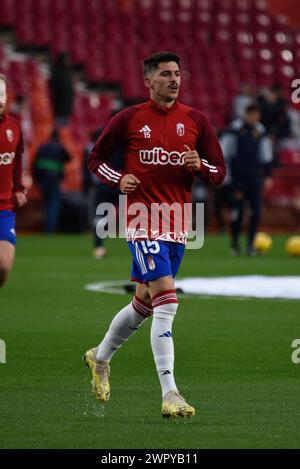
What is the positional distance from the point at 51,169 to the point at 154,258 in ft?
68.2

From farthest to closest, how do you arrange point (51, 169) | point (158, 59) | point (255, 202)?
1. point (51, 169)
2. point (255, 202)
3. point (158, 59)

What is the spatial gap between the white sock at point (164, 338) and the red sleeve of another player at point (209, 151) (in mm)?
903

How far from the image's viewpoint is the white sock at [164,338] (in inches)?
308

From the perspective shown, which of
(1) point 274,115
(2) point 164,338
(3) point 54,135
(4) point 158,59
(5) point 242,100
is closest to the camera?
(2) point 164,338

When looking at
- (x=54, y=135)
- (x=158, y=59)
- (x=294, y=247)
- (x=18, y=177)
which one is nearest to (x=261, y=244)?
(x=294, y=247)

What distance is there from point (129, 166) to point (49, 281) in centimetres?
938

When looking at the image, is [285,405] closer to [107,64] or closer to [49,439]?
[49,439]

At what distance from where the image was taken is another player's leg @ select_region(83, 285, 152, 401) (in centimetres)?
834

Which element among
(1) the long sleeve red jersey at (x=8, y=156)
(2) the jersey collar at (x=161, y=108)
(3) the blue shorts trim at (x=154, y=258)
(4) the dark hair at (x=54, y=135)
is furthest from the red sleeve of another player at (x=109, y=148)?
(4) the dark hair at (x=54, y=135)

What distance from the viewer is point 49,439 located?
272 inches

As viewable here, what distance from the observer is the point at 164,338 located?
26.1ft

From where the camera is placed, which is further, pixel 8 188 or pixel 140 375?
pixel 8 188

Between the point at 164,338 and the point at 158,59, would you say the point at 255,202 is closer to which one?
the point at 158,59

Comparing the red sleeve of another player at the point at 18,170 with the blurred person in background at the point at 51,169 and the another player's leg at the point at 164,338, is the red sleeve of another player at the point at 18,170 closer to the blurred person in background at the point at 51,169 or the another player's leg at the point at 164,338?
the another player's leg at the point at 164,338
